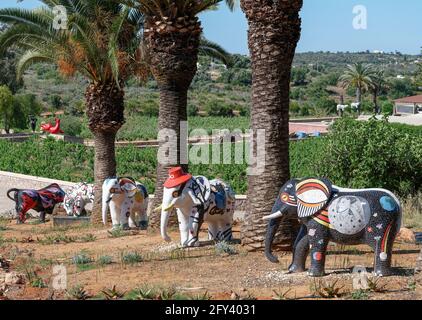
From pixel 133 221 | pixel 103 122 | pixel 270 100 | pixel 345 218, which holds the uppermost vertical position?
pixel 270 100

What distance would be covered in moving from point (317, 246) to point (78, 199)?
11633 mm

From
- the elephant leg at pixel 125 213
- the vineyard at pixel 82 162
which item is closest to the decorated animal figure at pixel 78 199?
the elephant leg at pixel 125 213

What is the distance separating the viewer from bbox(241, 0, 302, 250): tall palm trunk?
11766mm

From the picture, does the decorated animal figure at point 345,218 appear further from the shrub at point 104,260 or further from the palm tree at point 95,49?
the palm tree at point 95,49

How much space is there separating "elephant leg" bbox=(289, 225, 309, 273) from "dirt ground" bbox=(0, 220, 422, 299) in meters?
0.14

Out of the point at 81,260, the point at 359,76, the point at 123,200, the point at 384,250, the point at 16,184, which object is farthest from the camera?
the point at 359,76

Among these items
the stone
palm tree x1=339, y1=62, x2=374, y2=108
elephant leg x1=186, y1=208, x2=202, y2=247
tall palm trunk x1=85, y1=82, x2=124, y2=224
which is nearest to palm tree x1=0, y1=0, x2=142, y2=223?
tall palm trunk x1=85, y1=82, x2=124, y2=224

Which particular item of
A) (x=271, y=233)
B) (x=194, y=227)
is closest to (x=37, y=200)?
(x=194, y=227)

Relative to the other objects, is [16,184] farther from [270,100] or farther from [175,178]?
[270,100]

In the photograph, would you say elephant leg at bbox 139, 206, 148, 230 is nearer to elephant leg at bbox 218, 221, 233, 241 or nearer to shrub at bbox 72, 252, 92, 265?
elephant leg at bbox 218, 221, 233, 241

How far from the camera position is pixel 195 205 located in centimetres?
1212

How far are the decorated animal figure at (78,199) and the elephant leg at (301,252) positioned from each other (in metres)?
10.7

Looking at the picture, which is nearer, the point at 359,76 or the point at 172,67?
the point at 172,67
